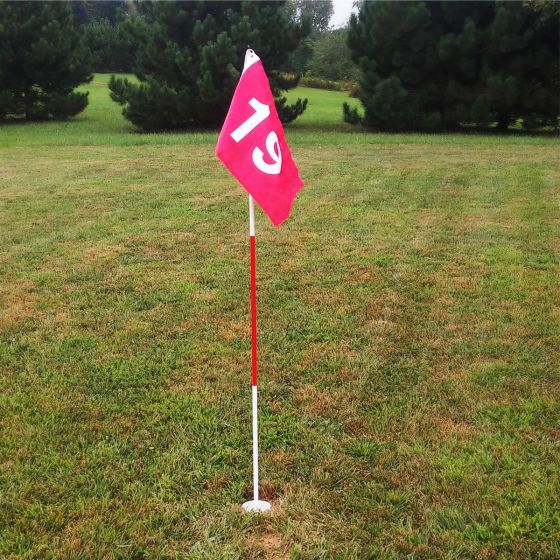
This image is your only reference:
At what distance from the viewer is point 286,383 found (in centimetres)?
391

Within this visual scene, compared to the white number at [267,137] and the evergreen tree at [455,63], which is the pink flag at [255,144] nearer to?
the white number at [267,137]

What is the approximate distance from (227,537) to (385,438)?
1.09 metres

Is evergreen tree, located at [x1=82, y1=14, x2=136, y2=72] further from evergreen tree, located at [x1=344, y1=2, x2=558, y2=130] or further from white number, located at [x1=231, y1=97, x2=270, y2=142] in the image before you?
white number, located at [x1=231, y1=97, x2=270, y2=142]

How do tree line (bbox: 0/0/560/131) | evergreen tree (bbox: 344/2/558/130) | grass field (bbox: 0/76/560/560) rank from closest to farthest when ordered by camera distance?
grass field (bbox: 0/76/560/560) < evergreen tree (bbox: 344/2/558/130) < tree line (bbox: 0/0/560/131)

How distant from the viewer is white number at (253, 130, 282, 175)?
2.75m

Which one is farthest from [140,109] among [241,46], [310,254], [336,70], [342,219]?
[336,70]

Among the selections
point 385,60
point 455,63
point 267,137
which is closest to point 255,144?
point 267,137

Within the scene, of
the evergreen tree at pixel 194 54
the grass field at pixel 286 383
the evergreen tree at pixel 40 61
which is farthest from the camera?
the evergreen tree at pixel 40 61

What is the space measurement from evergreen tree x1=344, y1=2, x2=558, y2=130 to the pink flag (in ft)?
60.1

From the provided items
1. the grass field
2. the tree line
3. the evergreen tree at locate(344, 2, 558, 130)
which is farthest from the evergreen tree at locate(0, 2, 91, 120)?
the grass field

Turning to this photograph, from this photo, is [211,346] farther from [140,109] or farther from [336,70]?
[336,70]

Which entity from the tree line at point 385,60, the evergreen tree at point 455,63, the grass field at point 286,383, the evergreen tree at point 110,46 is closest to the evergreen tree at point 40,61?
the tree line at point 385,60

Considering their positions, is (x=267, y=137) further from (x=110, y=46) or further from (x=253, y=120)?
(x=110, y=46)

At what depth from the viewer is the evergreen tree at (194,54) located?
20.6 m
